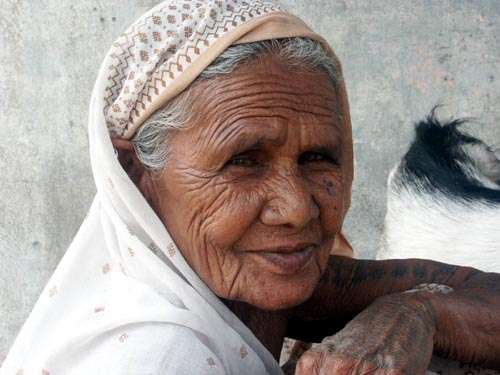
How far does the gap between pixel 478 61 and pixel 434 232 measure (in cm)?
129

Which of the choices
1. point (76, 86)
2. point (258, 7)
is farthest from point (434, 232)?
point (76, 86)

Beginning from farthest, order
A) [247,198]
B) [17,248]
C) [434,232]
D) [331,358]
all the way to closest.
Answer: [17,248], [434,232], [247,198], [331,358]

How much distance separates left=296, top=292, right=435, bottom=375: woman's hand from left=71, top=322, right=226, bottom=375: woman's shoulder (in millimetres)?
245

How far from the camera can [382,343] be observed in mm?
1928

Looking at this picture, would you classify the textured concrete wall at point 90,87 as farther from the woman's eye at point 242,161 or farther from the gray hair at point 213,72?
the woman's eye at point 242,161

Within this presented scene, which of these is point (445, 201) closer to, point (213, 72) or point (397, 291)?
point (397, 291)

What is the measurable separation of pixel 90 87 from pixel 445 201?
2045mm

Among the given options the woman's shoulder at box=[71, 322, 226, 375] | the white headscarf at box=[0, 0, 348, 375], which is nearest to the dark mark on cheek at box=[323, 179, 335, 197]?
the white headscarf at box=[0, 0, 348, 375]

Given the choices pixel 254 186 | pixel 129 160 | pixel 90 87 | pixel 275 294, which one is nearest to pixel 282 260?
pixel 275 294

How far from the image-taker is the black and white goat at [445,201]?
312 centimetres

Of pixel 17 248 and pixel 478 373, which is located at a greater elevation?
pixel 478 373

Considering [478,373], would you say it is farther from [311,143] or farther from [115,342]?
[115,342]

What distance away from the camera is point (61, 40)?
4.30m

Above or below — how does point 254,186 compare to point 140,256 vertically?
above
